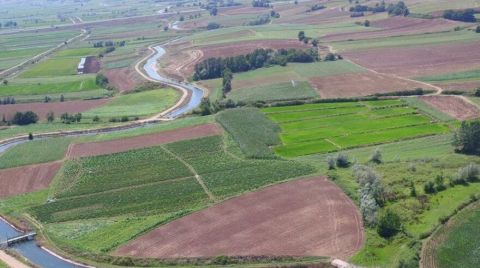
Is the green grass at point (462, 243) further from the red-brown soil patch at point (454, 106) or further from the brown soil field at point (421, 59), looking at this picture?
the brown soil field at point (421, 59)

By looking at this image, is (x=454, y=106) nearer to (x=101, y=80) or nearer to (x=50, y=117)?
(x=50, y=117)

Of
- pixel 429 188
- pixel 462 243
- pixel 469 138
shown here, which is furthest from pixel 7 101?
pixel 462 243

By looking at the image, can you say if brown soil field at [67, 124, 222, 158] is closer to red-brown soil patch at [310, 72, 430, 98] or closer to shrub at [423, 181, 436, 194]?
red-brown soil patch at [310, 72, 430, 98]

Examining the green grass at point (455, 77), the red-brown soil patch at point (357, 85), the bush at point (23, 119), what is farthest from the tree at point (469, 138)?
the bush at point (23, 119)

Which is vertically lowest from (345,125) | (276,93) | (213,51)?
(345,125)

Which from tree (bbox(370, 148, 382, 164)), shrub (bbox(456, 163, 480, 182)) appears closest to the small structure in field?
tree (bbox(370, 148, 382, 164))

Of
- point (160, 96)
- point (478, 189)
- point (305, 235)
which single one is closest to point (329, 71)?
point (160, 96)
